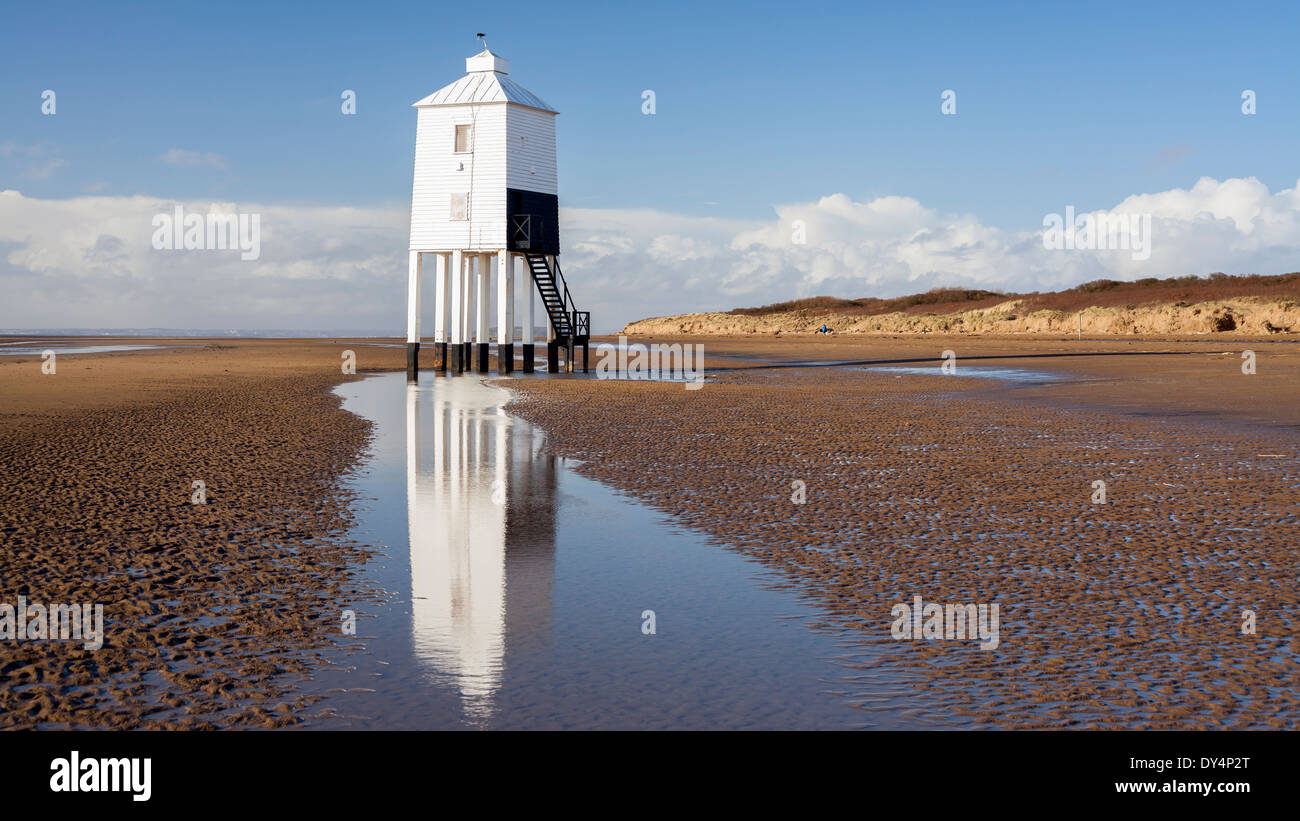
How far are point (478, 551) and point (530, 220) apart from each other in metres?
29.0

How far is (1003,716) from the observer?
601cm

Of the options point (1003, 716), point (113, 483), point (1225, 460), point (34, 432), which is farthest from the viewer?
point (34, 432)

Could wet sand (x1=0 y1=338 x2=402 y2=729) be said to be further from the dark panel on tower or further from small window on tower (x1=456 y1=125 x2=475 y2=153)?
small window on tower (x1=456 y1=125 x2=475 y2=153)

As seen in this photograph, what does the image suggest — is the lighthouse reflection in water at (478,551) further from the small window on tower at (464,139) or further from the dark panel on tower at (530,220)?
the small window on tower at (464,139)

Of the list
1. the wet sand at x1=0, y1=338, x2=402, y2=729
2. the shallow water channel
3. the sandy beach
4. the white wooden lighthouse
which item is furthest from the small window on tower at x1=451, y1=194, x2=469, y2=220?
the shallow water channel

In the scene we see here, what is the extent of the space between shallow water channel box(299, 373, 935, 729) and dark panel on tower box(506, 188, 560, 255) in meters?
25.2

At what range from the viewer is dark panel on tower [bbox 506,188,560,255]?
123 feet

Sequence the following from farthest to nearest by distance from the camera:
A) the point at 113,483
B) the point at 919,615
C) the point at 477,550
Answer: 1. the point at 113,483
2. the point at 477,550
3. the point at 919,615

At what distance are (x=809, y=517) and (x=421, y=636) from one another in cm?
556

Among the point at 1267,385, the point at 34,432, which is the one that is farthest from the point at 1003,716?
the point at 1267,385

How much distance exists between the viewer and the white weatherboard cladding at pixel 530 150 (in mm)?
37156

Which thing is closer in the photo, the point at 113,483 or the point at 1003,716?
the point at 1003,716

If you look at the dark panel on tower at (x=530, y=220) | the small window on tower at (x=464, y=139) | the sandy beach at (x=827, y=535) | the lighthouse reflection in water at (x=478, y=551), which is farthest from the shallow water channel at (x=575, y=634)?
the small window on tower at (x=464, y=139)
